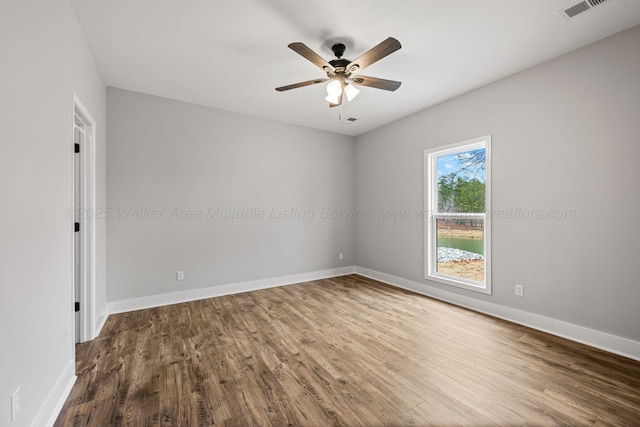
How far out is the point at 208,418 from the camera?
170 cm

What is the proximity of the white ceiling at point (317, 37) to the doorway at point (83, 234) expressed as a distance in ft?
3.08

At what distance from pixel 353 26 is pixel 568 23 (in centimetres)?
183

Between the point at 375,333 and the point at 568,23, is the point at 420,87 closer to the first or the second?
the point at 568,23

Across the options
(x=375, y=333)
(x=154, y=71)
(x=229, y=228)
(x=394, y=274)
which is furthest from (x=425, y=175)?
(x=154, y=71)

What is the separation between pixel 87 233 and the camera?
275 cm

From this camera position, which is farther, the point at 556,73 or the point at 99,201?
the point at 99,201

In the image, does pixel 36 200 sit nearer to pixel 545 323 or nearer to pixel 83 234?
pixel 83 234

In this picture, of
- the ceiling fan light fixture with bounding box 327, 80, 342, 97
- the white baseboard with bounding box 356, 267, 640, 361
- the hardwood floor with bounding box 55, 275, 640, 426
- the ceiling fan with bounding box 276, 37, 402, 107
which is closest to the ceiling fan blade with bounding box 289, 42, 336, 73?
the ceiling fan with bounding box 276, 37, 402, 107

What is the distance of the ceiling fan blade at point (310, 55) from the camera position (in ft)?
6.95

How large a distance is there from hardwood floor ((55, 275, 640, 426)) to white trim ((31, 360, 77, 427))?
0.19ft

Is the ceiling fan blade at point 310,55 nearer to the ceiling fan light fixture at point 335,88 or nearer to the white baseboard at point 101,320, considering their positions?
the ceiling fan light fixture at point 335,88

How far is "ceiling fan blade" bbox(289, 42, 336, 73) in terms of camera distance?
212 cm

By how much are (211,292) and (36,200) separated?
2908 mm

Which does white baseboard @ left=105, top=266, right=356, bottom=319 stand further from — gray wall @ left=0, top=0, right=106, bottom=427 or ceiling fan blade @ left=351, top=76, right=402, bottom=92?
ceiling fan blade @ left=351, top=76, right=402, bottom=92
